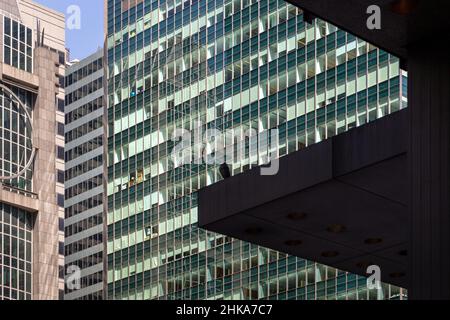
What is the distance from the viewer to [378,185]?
27.8 meters

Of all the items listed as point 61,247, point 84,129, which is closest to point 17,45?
point 84,129

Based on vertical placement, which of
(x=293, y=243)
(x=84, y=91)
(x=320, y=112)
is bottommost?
(x=293, y=243)

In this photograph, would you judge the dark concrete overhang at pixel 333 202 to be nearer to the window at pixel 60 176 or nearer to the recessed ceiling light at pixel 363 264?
the recessed ceiling light at pixel 363 264

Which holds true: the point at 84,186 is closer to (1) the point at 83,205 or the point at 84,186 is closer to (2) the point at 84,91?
(1) the point at 83,205

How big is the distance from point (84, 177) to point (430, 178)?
505ft

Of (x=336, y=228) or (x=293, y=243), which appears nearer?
(x=336, y=228)

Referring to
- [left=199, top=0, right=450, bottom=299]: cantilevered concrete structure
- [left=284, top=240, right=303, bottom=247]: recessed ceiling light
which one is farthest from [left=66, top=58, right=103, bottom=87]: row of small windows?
[left=199, top=0, right=450, bottom=299]: cantilevered concrete structure

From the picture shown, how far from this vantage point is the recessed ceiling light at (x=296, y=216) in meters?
30.3

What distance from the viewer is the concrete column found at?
2441 centimetres

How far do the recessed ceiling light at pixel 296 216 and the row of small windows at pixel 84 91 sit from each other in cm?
14858

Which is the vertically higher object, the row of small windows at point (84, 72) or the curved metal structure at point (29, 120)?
the row of small windows at point (84, 72)

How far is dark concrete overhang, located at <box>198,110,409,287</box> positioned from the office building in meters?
120

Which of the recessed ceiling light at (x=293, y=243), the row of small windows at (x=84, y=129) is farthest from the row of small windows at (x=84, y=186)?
the recessed ceiling light at (x=293, y=243)

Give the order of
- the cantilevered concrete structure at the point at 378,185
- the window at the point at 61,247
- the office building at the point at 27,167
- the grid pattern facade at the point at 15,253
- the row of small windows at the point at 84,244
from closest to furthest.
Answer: the cantilevered concrete structure at the point at 378,185 < the grid pattern facade at the point at 15,253 < the office building at the point at 27,167 < the row of small windows at the point at 84,244 < the window at the point at 61,247
